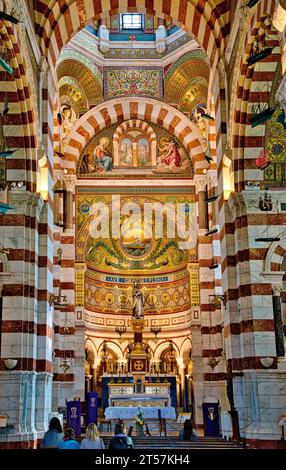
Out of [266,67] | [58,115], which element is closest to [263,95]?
[266,67]

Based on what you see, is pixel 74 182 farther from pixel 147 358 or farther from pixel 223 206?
pixel 223 206

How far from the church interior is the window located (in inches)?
2.5

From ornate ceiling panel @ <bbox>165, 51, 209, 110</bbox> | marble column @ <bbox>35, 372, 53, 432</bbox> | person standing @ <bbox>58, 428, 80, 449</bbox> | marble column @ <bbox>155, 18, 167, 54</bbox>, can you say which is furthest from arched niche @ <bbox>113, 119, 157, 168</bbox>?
person standing @ <bbox>58, 428, 80, 449</bbox>

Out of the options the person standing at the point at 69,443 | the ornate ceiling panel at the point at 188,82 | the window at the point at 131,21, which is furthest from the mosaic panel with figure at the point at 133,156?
the person standing at the point at 69,443

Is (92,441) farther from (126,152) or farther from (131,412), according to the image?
(126,152)

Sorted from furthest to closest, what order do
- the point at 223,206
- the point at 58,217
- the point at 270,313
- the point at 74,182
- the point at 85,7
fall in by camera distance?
1. the point at 74,182
2. the point at 58,217
3. the point at 85,7
4. the point at 223,206
5. the point at 270,313

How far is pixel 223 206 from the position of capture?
42.0 ft

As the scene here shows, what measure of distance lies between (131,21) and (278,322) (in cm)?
1322

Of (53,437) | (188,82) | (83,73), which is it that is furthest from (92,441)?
(188,82)

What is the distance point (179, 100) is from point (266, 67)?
344 inches

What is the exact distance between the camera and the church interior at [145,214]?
11406mm

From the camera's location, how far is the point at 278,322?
456 inches

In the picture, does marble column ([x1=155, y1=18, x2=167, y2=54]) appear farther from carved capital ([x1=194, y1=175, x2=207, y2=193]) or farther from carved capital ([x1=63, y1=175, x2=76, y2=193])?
carved capital ([x1=63, y1=175, x2=76, y2=193])

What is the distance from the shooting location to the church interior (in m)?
11.4
